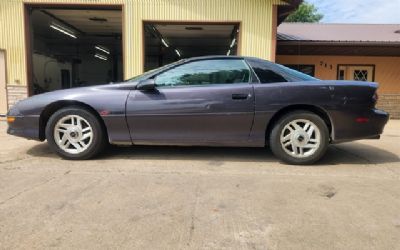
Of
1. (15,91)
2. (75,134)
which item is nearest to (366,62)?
(15,91)

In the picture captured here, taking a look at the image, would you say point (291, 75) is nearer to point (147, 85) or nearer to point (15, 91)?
point (147, 85)

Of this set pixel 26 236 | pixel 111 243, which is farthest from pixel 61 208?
pixel 111 243

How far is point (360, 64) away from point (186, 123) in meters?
12.1

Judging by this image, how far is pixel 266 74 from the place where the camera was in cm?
A: 460

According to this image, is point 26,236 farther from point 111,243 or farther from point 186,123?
point 186,123

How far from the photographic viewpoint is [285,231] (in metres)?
2.58

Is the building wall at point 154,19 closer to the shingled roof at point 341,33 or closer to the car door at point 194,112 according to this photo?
the shingled roof at point 341,33

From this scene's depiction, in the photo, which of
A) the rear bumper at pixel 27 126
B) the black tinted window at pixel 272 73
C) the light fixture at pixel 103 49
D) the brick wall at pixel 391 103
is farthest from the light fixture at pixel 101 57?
the black tinted window at pixel 272 73

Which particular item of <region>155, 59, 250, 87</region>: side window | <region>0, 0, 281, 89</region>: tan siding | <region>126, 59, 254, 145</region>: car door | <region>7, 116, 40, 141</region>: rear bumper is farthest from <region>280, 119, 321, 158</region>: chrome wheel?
<region>0, 0, 281, 89</region>: tan siding

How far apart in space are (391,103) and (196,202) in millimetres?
10919

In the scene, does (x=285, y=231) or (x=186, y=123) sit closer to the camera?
(x=285, y=231)

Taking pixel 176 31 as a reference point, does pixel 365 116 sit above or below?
below

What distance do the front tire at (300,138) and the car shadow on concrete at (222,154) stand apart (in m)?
0.26

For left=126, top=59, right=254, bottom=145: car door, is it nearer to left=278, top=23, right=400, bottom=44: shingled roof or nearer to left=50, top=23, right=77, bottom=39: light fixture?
left=278, top=23, right=400, bottom=44: shingled roof
